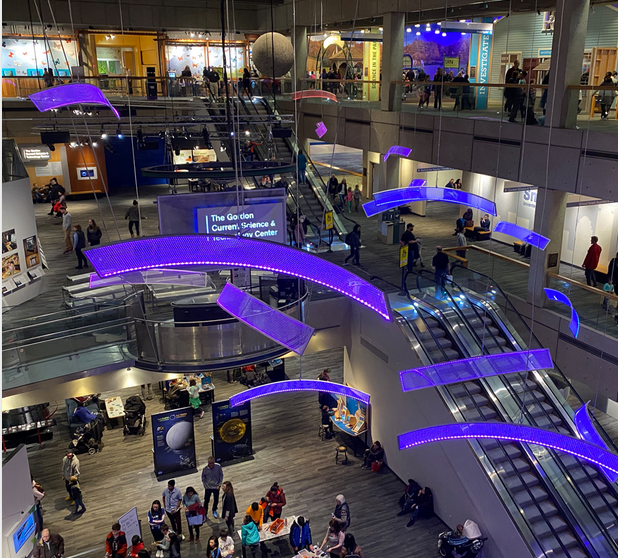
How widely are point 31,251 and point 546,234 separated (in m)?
13.5

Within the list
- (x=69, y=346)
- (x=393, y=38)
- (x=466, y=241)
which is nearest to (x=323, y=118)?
(x=393, y=38)

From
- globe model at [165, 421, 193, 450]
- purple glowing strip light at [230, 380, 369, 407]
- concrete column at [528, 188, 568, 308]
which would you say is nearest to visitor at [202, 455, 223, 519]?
globe model at [165, 421, 193, 450]

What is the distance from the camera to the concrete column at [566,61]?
40.0 ft

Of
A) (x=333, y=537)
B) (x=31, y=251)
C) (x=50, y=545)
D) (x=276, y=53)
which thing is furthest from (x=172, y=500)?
(x=276, y=53)

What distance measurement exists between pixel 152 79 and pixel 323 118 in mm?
6630

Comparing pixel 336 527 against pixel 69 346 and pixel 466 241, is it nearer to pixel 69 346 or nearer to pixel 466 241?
pixel 69 346

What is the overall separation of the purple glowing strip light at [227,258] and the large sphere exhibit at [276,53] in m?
9.05

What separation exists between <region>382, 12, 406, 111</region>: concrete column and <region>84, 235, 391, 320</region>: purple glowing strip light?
50.0ft

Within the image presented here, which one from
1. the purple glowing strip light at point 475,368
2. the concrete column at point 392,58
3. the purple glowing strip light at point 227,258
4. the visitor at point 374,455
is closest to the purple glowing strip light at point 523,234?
the purple glowing strip light at point 475,368

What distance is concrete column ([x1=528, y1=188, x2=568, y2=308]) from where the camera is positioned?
13.0m

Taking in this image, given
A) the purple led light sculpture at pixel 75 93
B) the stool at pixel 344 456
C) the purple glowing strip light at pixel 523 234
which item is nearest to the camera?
the purple led light sculpture at pixel 75 93

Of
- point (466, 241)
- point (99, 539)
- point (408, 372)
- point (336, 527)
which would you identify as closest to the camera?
point (408, 372)

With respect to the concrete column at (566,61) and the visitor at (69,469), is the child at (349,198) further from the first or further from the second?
the visitor at (69,469)

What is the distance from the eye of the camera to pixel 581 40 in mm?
12445
